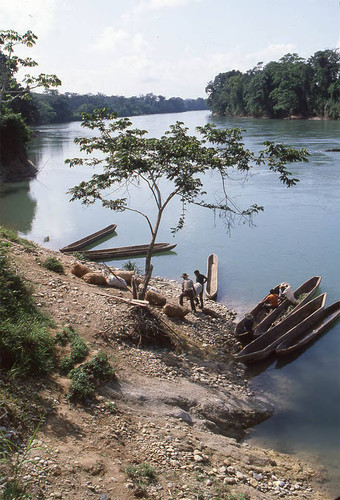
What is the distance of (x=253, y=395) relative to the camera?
9.68 meters

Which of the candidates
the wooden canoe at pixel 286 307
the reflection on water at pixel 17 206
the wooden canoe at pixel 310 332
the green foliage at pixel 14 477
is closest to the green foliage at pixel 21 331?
the green foliage at pixel 14 477

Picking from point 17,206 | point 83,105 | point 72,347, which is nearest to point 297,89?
point 83,105

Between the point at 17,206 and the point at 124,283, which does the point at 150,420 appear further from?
the point at 17,206

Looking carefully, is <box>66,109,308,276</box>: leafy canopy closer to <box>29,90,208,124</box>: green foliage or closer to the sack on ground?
the sack on ground

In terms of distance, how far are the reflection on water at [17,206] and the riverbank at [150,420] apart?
1328 centimetres

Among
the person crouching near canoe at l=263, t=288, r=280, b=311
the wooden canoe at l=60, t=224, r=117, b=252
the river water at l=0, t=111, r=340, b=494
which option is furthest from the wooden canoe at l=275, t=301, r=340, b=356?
the wooden canoe at l=60, t=224, r=117, b=252

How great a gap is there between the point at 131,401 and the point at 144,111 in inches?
5128

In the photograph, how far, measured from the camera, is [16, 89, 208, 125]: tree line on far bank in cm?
6288

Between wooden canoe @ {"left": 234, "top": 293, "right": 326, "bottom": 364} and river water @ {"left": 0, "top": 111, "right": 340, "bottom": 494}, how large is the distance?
385 mm

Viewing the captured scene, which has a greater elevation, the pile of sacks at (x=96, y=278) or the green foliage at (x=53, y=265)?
the green foliage at (x=53, y=265)

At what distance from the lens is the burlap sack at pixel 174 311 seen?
11.5m

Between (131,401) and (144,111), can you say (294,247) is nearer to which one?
(131,401)

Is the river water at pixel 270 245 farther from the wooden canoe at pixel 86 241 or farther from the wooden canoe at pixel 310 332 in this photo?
the wooden canoe at pixel 86 241

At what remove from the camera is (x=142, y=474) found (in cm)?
577
